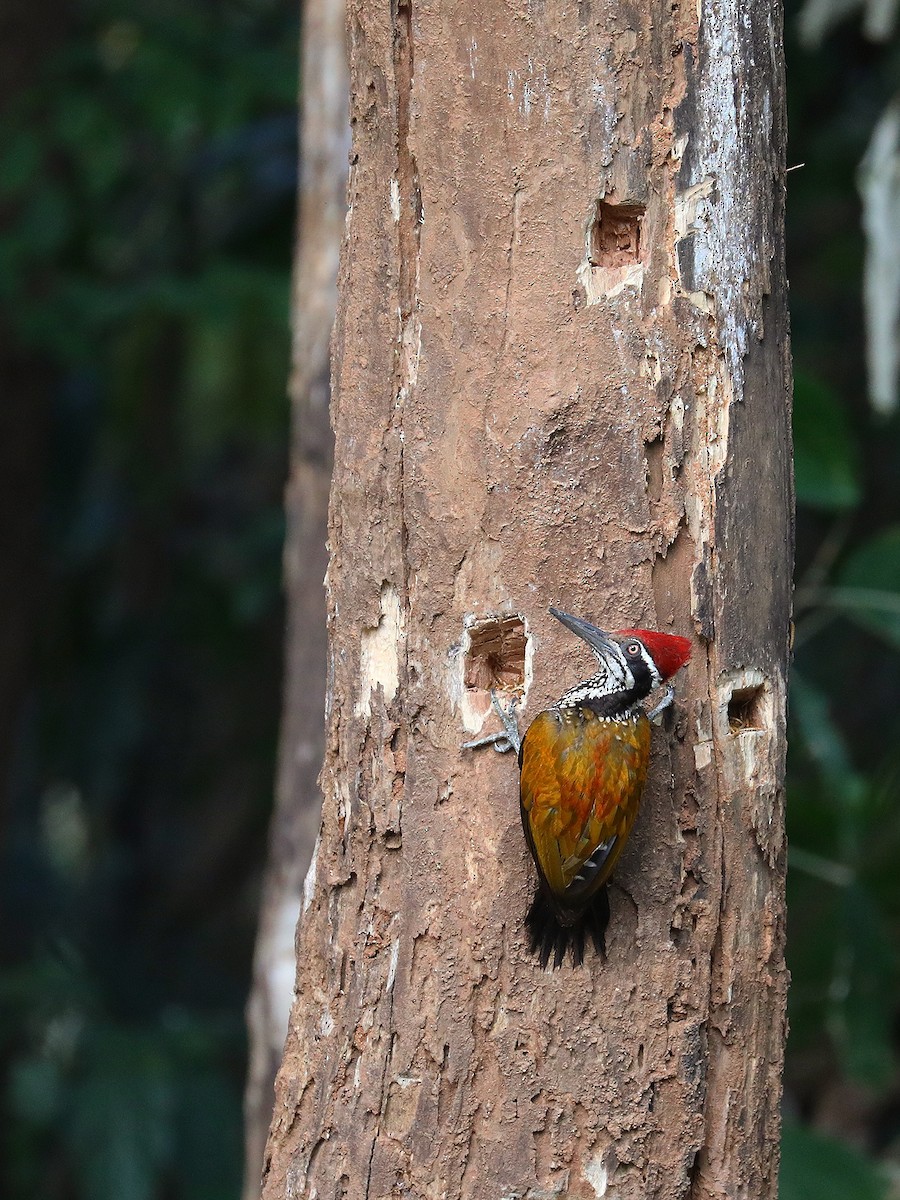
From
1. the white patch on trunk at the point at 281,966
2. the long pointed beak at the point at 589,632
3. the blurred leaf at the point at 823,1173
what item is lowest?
the blurred leaf at the point at 823,1173

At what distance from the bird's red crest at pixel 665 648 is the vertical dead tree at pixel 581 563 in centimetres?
8

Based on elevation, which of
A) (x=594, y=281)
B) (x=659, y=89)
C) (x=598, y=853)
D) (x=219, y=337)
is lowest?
(x=598, y=853)

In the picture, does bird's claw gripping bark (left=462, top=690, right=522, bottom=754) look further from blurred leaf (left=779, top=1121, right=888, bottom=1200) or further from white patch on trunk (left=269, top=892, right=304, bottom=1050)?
blurred leaf (left=779, top=1121, right=888, bottom=1200)

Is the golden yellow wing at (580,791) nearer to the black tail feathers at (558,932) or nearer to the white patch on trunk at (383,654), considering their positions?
the black tail feathers at (558,932)

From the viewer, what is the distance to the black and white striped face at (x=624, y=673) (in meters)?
2.58

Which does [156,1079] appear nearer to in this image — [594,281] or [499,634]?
[499,634]

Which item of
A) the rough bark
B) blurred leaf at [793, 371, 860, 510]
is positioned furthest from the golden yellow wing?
the rough bark

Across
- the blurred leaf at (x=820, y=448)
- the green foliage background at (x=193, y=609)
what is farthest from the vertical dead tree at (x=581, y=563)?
the green foliage background at (x=193, y=609)

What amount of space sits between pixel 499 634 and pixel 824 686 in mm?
5438

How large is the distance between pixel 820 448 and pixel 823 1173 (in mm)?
2556

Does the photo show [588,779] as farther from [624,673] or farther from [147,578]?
[147,578]

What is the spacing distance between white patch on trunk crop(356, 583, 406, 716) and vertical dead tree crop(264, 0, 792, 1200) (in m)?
0.03

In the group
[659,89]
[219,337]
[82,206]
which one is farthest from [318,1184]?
[82,206]

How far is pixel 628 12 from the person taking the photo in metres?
2.65
